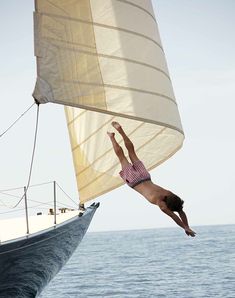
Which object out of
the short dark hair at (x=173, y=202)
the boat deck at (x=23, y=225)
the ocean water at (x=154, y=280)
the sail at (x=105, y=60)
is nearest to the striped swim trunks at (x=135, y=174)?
the sail at (x=105, y=60)

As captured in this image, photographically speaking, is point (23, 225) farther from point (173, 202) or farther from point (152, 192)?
point (173, 202)

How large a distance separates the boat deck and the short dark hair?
8.55 feet

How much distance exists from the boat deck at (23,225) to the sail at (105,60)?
98.5 inches

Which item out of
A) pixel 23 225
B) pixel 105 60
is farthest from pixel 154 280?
pixel 105 60

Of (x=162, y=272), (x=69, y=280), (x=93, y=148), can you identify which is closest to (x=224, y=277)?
(x=162, y=272)

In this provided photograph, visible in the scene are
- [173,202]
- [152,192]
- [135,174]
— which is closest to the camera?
[173,202]

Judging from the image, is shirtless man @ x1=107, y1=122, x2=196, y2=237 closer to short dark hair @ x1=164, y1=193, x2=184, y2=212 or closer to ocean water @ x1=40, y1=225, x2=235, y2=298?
short dark hair @ x1=164, y1=193, x2=184, y2=212

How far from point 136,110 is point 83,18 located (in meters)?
1.78

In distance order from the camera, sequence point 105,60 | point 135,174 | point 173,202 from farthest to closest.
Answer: point 105,60 → point 135,174 → point 173,202

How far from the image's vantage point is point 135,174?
870cm

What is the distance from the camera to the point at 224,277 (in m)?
33.3

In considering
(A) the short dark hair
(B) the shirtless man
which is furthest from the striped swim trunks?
(A) the short dark hair

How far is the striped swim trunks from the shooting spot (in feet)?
28.3

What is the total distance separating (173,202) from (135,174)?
1094mm
